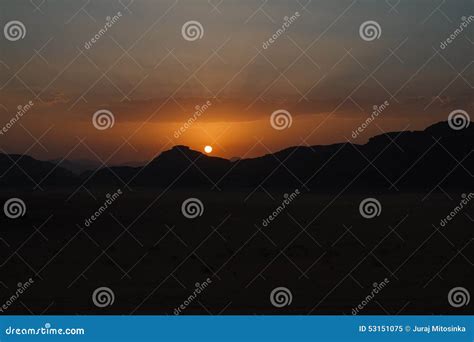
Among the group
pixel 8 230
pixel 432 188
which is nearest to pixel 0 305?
pixel 8 230

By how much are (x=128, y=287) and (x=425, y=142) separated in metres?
40.9

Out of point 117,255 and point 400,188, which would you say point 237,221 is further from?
point 400,188

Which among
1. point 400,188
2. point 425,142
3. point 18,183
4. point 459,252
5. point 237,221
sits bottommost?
point 18,183

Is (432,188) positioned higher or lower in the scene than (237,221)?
higher

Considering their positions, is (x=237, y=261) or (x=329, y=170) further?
(x=329, y=170)

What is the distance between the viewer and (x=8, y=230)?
22.4 meters

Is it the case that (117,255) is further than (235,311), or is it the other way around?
(117,255)

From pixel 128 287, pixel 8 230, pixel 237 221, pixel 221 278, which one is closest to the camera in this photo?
pixel 128 287

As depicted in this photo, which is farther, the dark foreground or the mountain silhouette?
the mountain silhouette

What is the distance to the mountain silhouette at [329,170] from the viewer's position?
43.0 meters

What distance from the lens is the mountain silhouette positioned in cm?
4303

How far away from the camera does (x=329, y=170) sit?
151ft

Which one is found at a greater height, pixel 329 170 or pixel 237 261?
pixel 329 170

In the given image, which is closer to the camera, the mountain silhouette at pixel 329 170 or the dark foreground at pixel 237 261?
the dark foreground at pixel 237 261
